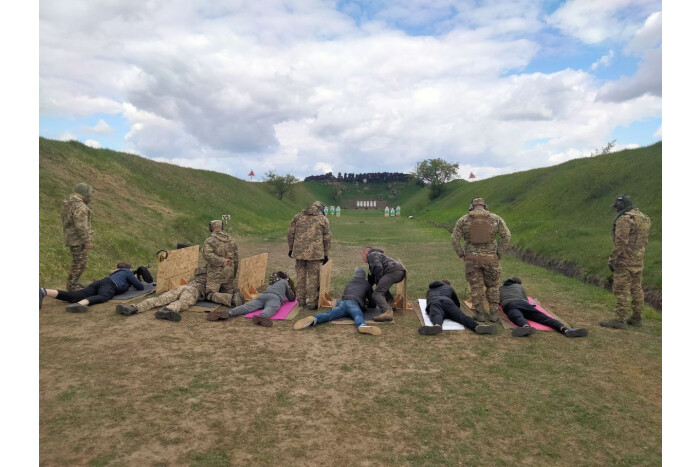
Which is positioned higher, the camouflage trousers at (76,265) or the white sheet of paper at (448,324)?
the camouflage trousers at (76,265)

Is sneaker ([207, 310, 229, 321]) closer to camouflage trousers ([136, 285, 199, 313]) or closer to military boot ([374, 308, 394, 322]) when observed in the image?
camouflage trousers ([136, 285, 199, 313])

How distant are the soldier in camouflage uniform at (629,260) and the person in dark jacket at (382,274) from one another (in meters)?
4.85

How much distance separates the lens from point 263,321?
28.8 ft

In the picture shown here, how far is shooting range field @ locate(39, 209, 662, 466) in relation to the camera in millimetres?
4430

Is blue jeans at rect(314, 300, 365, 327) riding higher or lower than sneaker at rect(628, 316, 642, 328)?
higher

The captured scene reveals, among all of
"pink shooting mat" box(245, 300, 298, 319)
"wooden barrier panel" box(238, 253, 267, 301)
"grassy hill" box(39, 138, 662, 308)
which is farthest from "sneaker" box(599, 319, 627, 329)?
"wooden barrier panel" box(238, 253, 267, 301)

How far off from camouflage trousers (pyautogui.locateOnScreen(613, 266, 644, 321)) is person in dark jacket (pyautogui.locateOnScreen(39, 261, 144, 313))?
40.4 feet

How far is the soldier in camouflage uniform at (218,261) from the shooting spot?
1022 centimetres

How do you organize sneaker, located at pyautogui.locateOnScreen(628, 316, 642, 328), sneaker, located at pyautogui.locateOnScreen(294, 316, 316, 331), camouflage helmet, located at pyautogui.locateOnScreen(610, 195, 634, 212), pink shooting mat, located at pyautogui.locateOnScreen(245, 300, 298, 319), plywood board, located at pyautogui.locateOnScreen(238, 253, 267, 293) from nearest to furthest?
sneaker, located at pyautogui.locateOnScreen(294, 316, 316, 331) < sneaker, located at pyautogui.locateOnScreen(628, 316, 642, 328) < camouflage helmet, located at pyautogui.locateOnScreen(610, 195, 634, 212) < pink shooting mat, located at pyautogui.locateOnScreen(245, 300, 298, 319) < plywood board, located at pyautogui.locateOnScreen(238, 253, 267, 293)

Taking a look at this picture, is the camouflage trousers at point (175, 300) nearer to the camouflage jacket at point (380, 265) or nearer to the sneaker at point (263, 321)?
the sneaker at point (263, 321)

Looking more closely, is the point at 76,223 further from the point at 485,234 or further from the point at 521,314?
the point at 521,314

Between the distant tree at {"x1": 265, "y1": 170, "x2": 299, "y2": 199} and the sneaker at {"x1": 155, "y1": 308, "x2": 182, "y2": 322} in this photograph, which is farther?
the distant tree at {"x1": 265, "y1": 170, "x2": 299, "y2": 199}

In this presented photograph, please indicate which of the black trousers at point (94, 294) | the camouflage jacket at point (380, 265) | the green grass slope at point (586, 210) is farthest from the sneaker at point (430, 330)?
the green grass slope at point (586, 210)

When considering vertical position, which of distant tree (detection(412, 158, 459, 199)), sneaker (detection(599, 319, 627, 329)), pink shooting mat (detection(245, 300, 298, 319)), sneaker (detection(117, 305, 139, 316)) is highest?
distant tree (detection(412, 158, 459, 199))
